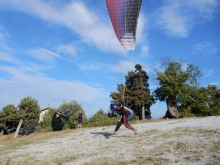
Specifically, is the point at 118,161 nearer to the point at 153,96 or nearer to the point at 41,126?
the point at 41,126

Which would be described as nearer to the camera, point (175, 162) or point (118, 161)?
point (175, 162)

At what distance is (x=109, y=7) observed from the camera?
998cm

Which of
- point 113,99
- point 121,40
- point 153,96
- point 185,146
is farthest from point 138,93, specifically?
point 185,146

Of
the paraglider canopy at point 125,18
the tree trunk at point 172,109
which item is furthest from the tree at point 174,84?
the paraglider canopy at point 125,18

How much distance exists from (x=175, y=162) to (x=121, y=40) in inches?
287

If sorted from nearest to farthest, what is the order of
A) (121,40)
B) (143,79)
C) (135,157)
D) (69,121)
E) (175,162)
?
(175,162), (135,157), (121,40), (69,121), (143,79)

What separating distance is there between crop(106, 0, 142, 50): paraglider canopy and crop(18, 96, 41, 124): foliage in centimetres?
2397

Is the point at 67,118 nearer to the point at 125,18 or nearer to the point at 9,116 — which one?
the point at 9,116

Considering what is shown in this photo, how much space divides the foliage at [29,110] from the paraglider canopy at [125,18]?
78.6ft

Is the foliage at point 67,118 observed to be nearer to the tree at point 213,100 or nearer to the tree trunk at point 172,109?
the tree trunk at point 172,109

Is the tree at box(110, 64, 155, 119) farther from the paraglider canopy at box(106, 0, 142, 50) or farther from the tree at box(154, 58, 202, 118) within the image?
the paraglider canopy at box(106, 0, 142, 50)

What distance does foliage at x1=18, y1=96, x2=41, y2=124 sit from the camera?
30359 mm

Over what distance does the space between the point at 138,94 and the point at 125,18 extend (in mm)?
23536

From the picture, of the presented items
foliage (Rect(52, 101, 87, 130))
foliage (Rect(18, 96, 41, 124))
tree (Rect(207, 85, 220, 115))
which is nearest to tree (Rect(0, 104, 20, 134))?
foliage (Rect(18, 96, 41, 124))
